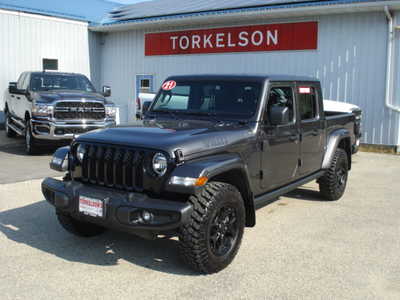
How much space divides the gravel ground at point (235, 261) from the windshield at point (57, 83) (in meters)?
5.26

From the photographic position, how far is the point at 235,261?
4.19 metres

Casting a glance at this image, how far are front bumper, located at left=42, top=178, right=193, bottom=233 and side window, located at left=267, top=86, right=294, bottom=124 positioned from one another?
5.80 feet

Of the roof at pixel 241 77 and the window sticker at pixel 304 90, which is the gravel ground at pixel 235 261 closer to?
the window sticker at pixel 304 90

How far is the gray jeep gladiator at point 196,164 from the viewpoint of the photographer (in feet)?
11.9

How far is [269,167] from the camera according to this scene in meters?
4.75

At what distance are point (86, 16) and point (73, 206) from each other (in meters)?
14.8

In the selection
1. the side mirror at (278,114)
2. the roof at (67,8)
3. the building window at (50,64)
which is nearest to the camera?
the side mirror at (278,114)

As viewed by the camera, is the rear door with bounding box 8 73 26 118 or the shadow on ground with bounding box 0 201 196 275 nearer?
the shadow on ground with bounding box 0 201 196 275

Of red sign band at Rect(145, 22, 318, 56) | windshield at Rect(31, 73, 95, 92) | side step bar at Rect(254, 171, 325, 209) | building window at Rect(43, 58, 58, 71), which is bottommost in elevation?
side step bar at Rect(254, 171, 325, 209)

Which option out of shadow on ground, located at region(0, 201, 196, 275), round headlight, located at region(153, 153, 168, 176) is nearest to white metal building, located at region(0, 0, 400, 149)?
shadow on ground, located at region(0, 201, 196, 275)

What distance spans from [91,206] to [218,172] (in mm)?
1096

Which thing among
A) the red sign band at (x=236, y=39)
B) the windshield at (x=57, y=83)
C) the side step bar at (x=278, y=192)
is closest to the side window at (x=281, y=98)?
the side step bar at (x=278, y=192)

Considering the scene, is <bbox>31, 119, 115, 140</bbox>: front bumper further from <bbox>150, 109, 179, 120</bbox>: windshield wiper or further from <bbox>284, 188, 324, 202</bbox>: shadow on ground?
<bbox>284, 188, 324, 202</bbox>: shadow on ground

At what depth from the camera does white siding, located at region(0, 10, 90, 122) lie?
15.0 m
